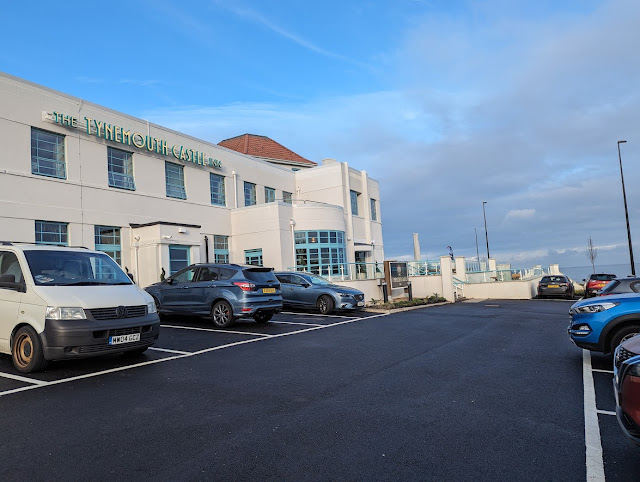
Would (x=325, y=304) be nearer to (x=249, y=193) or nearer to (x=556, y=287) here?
(x=249, y=193)

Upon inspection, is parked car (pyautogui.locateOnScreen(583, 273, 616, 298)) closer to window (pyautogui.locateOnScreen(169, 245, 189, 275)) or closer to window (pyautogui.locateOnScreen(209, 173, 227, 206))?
window (pyautogui.locateOnScreen(209, 173, 227, 206))

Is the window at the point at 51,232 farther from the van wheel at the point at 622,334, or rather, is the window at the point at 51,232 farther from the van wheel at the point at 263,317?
the van wheel at the point at 622,334

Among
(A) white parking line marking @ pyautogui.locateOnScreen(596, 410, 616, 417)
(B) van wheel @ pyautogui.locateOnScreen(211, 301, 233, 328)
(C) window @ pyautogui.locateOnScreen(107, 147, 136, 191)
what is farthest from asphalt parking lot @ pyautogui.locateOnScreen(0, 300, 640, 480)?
(C) window @ pyautogui.locateOnScreen(107, 147, 136, 191)

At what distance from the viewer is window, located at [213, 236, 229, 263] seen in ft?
84.2

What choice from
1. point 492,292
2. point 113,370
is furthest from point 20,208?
point 492,292

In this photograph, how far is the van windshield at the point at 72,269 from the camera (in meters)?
7.41

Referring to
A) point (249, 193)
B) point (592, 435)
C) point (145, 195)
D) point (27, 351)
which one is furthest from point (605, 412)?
point (249, 193)

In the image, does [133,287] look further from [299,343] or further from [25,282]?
[299,343]

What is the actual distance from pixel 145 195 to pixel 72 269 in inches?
Result: 569

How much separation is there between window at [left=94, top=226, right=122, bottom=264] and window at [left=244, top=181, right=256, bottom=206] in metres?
9.47

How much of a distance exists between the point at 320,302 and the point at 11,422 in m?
11.8

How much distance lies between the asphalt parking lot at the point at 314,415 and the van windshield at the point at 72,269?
1.39 m

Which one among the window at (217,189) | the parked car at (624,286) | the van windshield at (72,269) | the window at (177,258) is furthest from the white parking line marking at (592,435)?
the window at (217,189)

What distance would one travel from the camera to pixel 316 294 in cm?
1612
